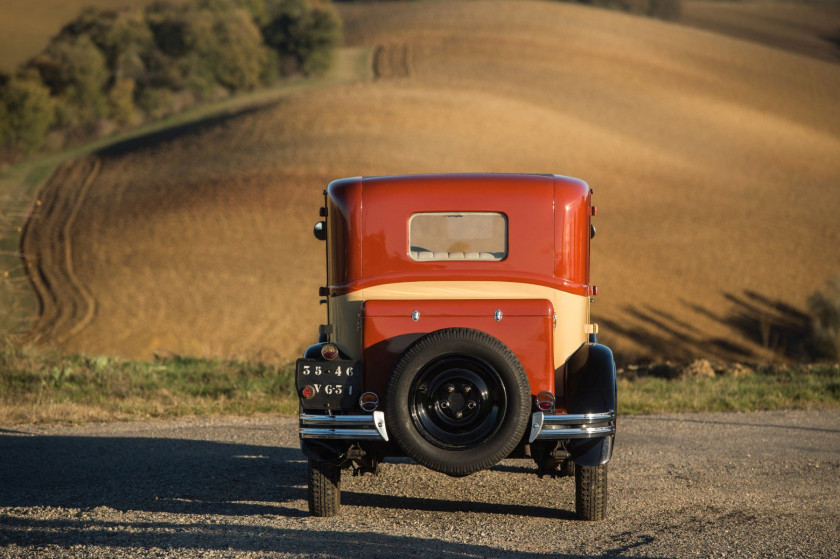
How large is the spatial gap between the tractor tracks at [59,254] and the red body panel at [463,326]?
15686 millimetres

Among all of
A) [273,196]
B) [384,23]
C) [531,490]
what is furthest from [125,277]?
[384,23]

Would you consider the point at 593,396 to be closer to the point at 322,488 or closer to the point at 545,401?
the point at 545,401

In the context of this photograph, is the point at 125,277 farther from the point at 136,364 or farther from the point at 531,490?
the point at 531,490

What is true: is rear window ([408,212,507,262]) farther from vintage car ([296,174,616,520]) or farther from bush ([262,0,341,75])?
bush ([262,0,341,75])

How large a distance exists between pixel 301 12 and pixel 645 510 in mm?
72170

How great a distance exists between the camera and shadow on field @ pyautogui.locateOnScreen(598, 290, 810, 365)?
27.9 m

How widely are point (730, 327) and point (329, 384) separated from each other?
26.2 metres

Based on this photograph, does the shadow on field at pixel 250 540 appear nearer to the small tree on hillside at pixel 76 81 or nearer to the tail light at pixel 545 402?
the tail light at pixel 545 402

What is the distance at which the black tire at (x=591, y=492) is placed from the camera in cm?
647

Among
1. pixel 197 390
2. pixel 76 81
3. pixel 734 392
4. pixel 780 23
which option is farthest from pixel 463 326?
pixel 780 23

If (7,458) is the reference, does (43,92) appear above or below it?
above

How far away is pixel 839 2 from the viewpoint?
130 m

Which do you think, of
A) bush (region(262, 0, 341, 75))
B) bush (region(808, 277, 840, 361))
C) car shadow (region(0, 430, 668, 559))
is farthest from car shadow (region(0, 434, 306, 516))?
bush (region(262, 0, 341, 75))

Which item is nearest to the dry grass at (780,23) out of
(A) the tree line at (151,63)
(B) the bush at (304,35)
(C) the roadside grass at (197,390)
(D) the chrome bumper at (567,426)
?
(B) the bush at (304,35)
